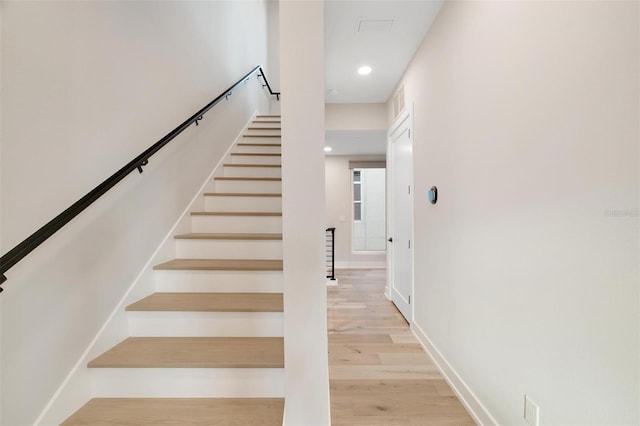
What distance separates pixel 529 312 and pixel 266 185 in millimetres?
2178

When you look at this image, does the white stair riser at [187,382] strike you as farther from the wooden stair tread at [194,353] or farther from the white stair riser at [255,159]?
the white stair riser at [255,159]

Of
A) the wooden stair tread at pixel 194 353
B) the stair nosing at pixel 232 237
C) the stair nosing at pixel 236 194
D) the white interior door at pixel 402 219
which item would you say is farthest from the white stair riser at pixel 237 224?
the white interior door at pixel 402 219

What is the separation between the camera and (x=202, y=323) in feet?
5.15

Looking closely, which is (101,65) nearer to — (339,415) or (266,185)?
(266,185)

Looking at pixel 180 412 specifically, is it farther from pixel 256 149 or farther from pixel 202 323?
pixel 256 149

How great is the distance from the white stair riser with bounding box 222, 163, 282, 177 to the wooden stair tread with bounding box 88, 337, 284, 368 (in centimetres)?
173

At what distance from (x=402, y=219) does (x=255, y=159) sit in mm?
1864

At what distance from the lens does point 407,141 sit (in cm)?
301

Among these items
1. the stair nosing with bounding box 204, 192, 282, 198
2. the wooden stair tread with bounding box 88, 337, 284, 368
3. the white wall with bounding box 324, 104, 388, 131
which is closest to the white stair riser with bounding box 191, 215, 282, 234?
the stair nosing with bounding box 204, 192, 282, 198

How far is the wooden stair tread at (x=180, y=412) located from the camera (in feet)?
3.92

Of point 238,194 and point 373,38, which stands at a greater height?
point 373,38

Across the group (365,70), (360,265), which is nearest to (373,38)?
(365,70)

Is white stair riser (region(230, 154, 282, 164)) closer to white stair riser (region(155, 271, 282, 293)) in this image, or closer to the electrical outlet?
white stair riser (region(155, 271, 282, 293))

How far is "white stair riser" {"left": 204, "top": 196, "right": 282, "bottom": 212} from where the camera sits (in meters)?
2.46
